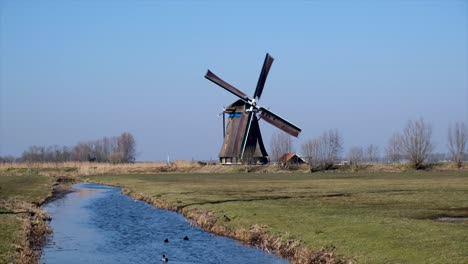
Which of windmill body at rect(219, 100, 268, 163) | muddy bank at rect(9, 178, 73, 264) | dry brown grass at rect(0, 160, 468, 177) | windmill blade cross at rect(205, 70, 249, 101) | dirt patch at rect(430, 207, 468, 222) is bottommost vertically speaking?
muddy bank at rect(9, 178, 73, 264)

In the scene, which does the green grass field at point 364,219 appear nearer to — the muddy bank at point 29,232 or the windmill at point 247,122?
the muddy bank at point 29,232

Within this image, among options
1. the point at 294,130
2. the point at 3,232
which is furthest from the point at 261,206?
the point at 294,130

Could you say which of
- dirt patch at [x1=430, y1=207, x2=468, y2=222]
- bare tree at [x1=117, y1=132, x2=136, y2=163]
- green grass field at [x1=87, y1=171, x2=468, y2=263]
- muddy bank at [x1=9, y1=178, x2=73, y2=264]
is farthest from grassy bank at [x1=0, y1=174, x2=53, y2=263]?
bare tree at [x1=117, y1=132, x2=136, y2=163]

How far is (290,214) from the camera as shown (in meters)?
26.5

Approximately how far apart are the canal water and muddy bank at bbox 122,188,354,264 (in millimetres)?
439

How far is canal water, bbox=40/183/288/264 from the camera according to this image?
20.1 meters

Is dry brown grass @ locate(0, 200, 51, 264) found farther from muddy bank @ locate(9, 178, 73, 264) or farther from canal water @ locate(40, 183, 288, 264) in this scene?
canal water @ locate(40, 183, 288, 264)

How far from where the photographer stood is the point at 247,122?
280ft

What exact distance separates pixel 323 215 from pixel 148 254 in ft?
26.3

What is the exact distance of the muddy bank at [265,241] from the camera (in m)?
17.9

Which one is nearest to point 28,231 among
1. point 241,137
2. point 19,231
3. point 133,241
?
point 19,231

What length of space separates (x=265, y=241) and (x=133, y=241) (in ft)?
19.2

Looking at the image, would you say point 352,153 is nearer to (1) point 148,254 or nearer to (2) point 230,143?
(2) point 230,143

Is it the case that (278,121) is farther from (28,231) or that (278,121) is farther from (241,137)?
(28,231)
